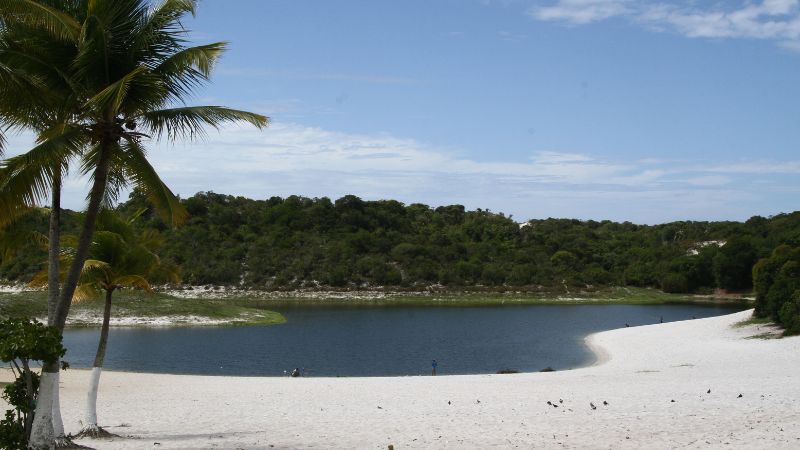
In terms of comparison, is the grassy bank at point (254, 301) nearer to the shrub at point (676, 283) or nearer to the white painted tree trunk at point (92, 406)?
Answer: the shrub at point (676, 283)

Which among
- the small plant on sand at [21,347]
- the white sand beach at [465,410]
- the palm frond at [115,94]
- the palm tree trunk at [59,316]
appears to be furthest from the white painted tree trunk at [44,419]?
the palm frond at [115,94]

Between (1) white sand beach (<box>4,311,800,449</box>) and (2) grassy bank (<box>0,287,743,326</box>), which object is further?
(2) grassy bank (<box>0,287,743,326</box>)

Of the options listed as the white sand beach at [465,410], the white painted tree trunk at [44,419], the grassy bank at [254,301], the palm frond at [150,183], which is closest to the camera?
the white painted tree trunk at [44,419]

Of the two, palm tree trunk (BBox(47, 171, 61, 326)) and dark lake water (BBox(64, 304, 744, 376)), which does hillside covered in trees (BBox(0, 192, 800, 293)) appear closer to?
dark lake water (BBox(64, 304, 744, 376))

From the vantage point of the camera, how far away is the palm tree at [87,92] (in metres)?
10.7

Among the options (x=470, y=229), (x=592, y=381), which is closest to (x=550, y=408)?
(x=592, y=381)

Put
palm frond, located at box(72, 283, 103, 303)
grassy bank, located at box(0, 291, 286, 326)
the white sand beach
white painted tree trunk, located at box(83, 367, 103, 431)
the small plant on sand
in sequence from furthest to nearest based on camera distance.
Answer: grassy bank, located at box(0, 291, 286, 326)
palm frond, located at box(72, 283, 103, 303)
white painted tree trunk, located at box(83, 367, 103, 431)
the white sand beach
the small plant on sand

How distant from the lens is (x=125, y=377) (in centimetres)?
2808

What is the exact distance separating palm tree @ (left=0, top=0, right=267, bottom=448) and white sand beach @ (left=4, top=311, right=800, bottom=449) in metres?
4.63

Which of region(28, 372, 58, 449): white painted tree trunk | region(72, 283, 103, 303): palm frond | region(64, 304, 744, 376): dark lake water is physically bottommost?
region(64, 304, 744, 376): dark lake water

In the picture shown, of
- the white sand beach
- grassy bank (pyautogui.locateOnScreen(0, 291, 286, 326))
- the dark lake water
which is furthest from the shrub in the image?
the white sand beach

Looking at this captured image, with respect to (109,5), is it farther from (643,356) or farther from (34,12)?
(643,356)

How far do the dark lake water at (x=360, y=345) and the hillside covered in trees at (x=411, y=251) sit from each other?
29.3 metres

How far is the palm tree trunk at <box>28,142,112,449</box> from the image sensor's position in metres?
10.8
